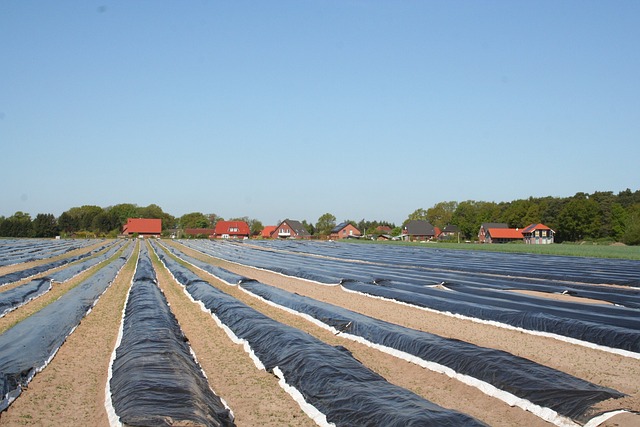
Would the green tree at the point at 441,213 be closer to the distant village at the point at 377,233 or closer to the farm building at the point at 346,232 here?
the distant village at the point at 377,233

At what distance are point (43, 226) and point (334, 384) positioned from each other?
9950cm

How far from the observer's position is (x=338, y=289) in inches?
744

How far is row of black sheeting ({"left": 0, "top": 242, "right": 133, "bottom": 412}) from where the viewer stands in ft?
22.5

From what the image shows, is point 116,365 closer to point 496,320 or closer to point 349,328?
point 349,328

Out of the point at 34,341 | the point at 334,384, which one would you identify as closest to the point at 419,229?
the point at 34,341

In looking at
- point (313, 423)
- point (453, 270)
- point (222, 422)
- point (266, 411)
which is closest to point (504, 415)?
point (313, 423)

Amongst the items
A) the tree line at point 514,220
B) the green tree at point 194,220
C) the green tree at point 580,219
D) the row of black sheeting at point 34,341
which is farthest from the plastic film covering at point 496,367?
the green tree at point 194,220

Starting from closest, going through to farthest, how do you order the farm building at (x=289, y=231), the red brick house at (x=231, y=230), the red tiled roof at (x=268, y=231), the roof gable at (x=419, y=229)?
the roof gable at (x=419, y=229), the farm building at (x=289, y=231), the red brick house at (x=231, y=230), the red tiled roof at (x=268, y=231)

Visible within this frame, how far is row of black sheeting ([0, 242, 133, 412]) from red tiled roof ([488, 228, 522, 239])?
81.1 m

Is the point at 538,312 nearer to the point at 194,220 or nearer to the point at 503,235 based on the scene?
the point at 503,235

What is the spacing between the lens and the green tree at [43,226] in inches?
3622

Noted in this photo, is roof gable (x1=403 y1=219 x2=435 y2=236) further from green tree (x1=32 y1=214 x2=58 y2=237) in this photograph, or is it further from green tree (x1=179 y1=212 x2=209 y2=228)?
green tree (x1=32 y1=214 x2=58 y2=237)

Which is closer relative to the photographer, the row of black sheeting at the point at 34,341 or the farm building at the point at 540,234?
the row of black sheeting at the point at 34,341

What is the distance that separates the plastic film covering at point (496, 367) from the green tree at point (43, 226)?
95.2 metres
